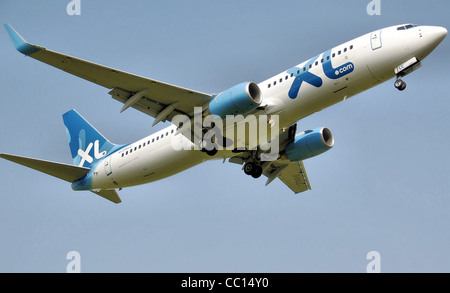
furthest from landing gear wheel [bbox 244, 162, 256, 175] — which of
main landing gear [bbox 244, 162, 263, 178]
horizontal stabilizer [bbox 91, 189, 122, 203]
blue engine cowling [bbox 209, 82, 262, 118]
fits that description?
horizontal stabilizer [bbox 91, 189, 122, 203]

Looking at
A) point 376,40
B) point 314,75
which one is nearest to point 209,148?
point 314,75

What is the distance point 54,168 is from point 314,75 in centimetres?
1617

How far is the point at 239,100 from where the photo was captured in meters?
31.5

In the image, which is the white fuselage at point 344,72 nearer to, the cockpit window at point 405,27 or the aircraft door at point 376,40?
the aircraft door at point 376,40

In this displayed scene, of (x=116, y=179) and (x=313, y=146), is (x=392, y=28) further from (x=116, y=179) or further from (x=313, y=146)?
(x=116, y=179)

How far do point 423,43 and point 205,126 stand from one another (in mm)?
11464

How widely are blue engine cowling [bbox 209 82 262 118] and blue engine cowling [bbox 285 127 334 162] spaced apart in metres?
6.49

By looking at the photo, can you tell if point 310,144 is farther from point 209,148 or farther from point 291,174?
point 209,148

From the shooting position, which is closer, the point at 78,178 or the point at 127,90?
the point at 127,90

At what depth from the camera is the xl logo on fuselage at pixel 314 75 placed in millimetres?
31844

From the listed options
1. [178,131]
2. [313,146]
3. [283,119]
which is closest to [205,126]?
[178,131]

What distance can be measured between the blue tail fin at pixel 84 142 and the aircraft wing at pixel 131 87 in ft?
22.8

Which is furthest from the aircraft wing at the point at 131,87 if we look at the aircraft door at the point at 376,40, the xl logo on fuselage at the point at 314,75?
the aircraft door at the point at 376,40

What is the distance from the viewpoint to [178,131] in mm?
34688
